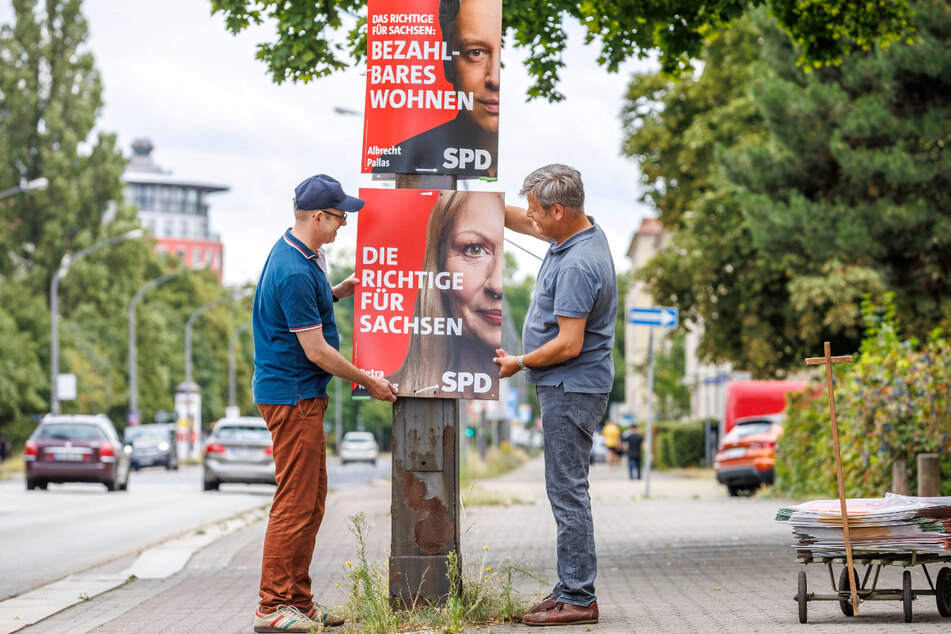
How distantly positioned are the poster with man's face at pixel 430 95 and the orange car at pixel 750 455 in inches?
686

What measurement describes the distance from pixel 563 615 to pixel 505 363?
1156 mm

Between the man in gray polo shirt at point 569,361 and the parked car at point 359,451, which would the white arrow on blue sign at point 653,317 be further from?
the parked car at point 359,451

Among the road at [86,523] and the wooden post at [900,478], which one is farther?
the wooden post at [900,478]

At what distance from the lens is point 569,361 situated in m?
6.31

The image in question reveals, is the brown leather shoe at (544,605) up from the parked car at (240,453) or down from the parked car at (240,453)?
down

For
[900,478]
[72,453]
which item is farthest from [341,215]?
[72,453]

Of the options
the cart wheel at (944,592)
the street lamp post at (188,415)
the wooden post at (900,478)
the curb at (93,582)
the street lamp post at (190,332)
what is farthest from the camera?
the street lamp post at (190,332)

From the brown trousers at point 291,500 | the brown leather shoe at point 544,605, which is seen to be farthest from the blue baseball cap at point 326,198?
the brown leather shoe at point 544,605

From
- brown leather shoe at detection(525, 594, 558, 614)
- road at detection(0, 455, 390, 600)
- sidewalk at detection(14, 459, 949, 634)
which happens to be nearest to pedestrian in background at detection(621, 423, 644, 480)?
road at detection(0, 455, 390, 600)

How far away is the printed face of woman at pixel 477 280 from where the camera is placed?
638 cm

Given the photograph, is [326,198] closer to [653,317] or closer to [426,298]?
[426,298]

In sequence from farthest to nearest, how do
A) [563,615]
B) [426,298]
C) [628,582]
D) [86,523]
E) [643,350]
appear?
1. [643,350]
2. [86,523]
3. [628,582]
4. [426,298]
5. [563,615]

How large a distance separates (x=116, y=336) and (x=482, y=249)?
66029 millimetres

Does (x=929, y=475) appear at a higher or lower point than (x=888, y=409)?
lower
